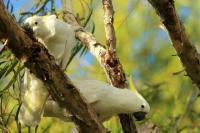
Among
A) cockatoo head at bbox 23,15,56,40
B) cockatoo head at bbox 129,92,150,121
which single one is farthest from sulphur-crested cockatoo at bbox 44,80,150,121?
cockatoo head at bbox 23,15,56,40

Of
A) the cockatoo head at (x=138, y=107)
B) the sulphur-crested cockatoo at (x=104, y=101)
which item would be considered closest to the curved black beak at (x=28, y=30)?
the sulphur-crested cockatoo at (x=104, y=101)

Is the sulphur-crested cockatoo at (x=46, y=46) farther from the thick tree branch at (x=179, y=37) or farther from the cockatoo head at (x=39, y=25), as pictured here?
the thick tree branch at (x=179, y=37)

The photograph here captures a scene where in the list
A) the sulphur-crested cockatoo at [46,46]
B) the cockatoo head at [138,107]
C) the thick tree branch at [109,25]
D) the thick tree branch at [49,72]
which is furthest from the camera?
the thick tree branch at [109,25]

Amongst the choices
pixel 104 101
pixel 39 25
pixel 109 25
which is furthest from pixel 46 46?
pixel 109 25

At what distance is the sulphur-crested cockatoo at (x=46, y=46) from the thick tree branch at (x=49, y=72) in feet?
0.15

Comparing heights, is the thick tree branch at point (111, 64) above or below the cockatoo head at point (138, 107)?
above

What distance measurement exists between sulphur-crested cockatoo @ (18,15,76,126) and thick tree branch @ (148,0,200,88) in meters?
0.19

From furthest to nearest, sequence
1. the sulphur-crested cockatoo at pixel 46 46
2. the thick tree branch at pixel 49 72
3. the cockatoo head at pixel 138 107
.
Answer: the cockatoo head at pixel 138 107, the sulphur-crested cockatoo at pixel 46 46, the thick tree branch at pixel 49 72

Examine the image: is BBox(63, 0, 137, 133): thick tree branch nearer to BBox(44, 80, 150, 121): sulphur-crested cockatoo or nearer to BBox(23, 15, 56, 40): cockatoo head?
BBox(44, 80, 150, 121): sulphur-crested cockatoo

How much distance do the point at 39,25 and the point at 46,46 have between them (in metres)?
0.04

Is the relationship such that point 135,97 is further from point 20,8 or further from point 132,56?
point 132,56

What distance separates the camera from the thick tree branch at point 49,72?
2.52 feet

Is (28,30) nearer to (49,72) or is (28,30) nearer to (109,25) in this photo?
(49,72)

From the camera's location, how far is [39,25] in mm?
867
